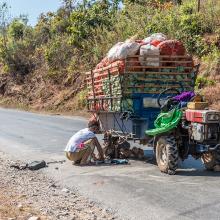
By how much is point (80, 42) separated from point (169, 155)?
27224 mm

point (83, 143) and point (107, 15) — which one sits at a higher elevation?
point (107, 15)

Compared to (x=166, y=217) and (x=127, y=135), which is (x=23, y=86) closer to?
(x=127, y=135)

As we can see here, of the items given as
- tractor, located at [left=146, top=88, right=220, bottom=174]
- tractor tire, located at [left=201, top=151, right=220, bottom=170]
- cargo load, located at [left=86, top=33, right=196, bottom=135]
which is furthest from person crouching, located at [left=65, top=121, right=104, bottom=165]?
tractor tire, located at [left=201, top=151, right=220, bottom=170]

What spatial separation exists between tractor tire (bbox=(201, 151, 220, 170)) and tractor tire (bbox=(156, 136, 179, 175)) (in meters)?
0.66

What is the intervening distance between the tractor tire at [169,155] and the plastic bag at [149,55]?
6.71 feet

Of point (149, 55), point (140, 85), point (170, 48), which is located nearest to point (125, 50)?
point (149, 55)

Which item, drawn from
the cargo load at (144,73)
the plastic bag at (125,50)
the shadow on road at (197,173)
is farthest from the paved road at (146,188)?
the plastic bag at (125,50)

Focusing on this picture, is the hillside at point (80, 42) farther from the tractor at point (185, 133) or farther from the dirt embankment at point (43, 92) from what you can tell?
the tractor at point (185, 133)

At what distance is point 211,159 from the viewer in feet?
32.8

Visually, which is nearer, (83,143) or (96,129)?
(83,143)

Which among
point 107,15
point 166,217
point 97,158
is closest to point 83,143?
point 97,158

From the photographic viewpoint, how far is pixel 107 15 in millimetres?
34844

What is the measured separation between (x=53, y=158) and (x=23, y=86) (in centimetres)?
3298

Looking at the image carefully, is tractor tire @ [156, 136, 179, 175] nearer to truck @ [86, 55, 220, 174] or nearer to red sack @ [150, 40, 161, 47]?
truck @ [86, 55, 220, 174]
